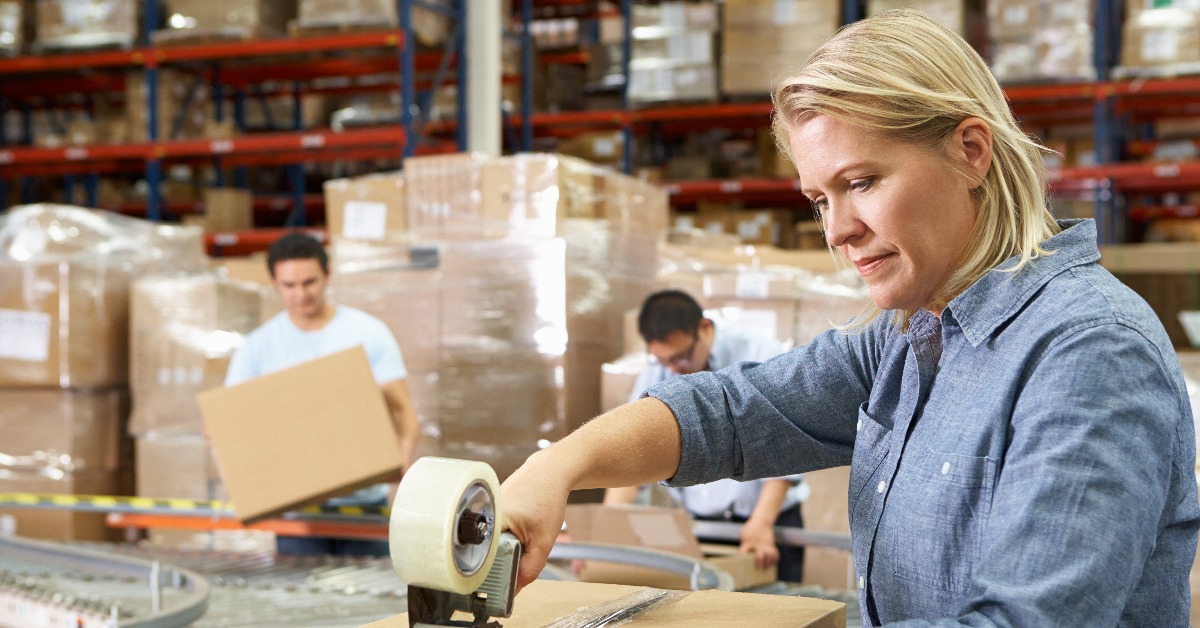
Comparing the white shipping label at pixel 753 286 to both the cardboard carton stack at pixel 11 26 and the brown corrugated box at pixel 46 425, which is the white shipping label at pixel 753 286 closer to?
the brown corrugated box at pixel 46 425

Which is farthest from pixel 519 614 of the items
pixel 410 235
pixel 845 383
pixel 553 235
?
pixel 410 235

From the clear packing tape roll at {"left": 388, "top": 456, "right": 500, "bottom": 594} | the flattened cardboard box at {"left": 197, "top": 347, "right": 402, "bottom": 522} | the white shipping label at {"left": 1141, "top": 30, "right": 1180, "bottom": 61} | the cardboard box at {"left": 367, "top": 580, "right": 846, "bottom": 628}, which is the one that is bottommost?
the flattened cardboard box at {"left": 197, "top": 347, "right": 402, "bottom": 522}

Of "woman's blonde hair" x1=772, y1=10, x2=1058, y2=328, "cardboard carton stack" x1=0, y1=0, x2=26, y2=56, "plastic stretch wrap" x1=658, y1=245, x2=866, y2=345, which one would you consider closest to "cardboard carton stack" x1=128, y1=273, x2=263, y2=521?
"plastic stretch wrap" x1=658, y1=245, x2=866, y2=345

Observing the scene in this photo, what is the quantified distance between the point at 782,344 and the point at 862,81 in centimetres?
303

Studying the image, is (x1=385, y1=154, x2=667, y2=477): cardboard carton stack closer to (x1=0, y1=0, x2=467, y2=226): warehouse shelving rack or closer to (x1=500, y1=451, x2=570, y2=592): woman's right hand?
(x1=0, y1=0, x2=467, y2=226): warehouse shelving rack

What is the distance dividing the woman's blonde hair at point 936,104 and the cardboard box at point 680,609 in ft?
1.15

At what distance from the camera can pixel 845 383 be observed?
1451 millimetres

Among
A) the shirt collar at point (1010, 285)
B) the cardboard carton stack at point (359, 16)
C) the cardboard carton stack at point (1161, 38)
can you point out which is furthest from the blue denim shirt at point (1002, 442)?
the cardboard carton stack at point (1161, 38)

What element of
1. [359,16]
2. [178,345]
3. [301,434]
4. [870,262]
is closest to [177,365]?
[178,345]

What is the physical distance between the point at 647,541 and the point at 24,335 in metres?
3.39

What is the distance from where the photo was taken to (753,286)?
14.3ft

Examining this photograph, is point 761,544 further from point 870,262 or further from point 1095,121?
point 1095,121

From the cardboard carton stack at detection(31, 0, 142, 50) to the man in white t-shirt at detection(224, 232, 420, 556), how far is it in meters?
4.17

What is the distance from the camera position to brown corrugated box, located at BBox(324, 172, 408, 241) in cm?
521
